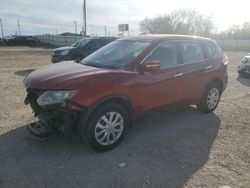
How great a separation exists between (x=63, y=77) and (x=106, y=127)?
988 mm

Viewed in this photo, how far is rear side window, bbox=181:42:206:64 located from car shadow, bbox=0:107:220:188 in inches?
54.9

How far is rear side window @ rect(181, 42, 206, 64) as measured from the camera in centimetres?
556

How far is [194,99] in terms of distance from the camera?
5.89 metres

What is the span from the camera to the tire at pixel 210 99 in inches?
243

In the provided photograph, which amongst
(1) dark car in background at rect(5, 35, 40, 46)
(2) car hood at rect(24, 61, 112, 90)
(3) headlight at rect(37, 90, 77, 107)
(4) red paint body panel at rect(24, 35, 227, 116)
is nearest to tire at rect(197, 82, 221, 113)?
(4) red paint body panel at rect(24, 35, 227, 116)

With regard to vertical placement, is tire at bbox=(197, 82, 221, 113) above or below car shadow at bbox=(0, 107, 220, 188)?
→ above

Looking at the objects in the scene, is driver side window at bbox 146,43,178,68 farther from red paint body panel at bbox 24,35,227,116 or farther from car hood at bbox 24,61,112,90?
car hood at bbox 24,61,112,90

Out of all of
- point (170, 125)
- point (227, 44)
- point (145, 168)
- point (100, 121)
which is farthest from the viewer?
point (227, 44)

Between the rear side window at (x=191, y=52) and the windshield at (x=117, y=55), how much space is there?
94 cm

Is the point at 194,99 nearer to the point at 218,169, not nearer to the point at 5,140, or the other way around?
the point at 218,169

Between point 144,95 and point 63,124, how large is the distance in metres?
1.45

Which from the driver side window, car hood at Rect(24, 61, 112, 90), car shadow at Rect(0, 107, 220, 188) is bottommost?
car shadow at Rect(0, 107, 220, 188)

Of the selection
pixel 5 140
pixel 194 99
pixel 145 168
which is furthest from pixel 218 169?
pixel 5 140

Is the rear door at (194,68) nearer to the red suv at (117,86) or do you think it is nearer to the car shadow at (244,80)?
the red suv at (117,86)
